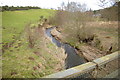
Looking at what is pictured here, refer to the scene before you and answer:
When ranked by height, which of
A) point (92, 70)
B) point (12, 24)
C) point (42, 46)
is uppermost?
point (12, 24)

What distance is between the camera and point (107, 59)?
1.63 meters

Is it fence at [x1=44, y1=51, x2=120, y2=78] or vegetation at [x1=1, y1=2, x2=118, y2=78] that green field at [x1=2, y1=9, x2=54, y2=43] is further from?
fence at [x1=44, y1=51, x2=120, y2=78]

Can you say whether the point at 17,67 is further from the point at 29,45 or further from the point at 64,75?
the point at 64,75

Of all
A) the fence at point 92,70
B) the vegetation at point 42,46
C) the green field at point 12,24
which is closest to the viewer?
the fence at point 92,70

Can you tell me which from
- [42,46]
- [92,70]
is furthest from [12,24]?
[92,70]

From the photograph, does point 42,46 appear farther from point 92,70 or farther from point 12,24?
point 12,24

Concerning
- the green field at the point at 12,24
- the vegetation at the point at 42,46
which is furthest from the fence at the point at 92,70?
the green field at the point at 12,24

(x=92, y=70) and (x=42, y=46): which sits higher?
(x=92, y=70)

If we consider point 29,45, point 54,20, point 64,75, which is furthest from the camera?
point 54,20

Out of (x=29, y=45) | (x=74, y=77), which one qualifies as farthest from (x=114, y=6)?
(x=29, y=45)

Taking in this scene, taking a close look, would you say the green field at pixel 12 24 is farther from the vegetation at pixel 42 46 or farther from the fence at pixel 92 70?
the fence at pixel 92 70

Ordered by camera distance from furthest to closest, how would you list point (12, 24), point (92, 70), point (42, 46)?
point (12, 24), point (42, 46), point (92, 70)

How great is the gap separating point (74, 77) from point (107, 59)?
0.74 m

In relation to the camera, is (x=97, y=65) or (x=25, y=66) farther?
(x=25, y=66)
